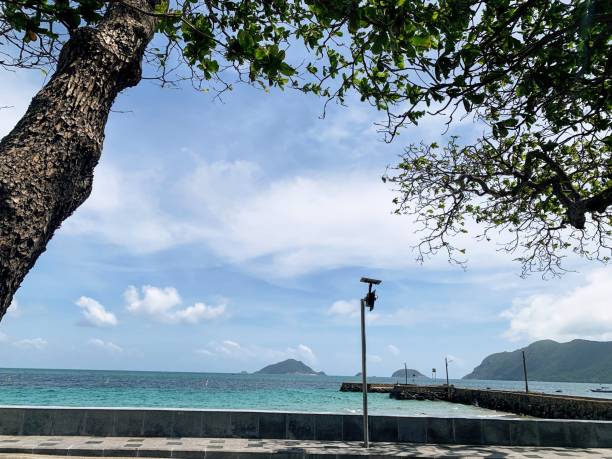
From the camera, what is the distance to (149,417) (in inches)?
411

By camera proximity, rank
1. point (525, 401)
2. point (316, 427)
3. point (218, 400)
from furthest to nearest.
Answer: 1. point (218, 400)
2. point (525, 401)
3. point (316, 427)

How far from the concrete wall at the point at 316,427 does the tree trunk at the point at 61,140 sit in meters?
9.15

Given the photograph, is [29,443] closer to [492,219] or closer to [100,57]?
[100,57]

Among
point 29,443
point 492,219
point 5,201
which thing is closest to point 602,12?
point 5,201

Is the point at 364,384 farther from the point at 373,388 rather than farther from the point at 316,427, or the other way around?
the point at 373,388

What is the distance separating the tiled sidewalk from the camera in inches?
346

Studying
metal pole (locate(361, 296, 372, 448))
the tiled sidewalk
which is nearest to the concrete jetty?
the tiled sidewalk

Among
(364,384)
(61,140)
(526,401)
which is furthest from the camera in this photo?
(526,401)

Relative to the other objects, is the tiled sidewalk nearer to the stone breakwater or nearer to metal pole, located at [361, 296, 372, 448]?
metal pole, located at [361, 296, 372, 448]

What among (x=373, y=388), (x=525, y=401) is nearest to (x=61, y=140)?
(x=525, y=401)

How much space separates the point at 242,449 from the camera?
900 centimetres

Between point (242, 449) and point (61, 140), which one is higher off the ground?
point (61, 140)

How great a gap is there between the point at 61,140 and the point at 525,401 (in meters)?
46.7

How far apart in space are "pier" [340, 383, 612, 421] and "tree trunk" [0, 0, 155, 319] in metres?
32.4
